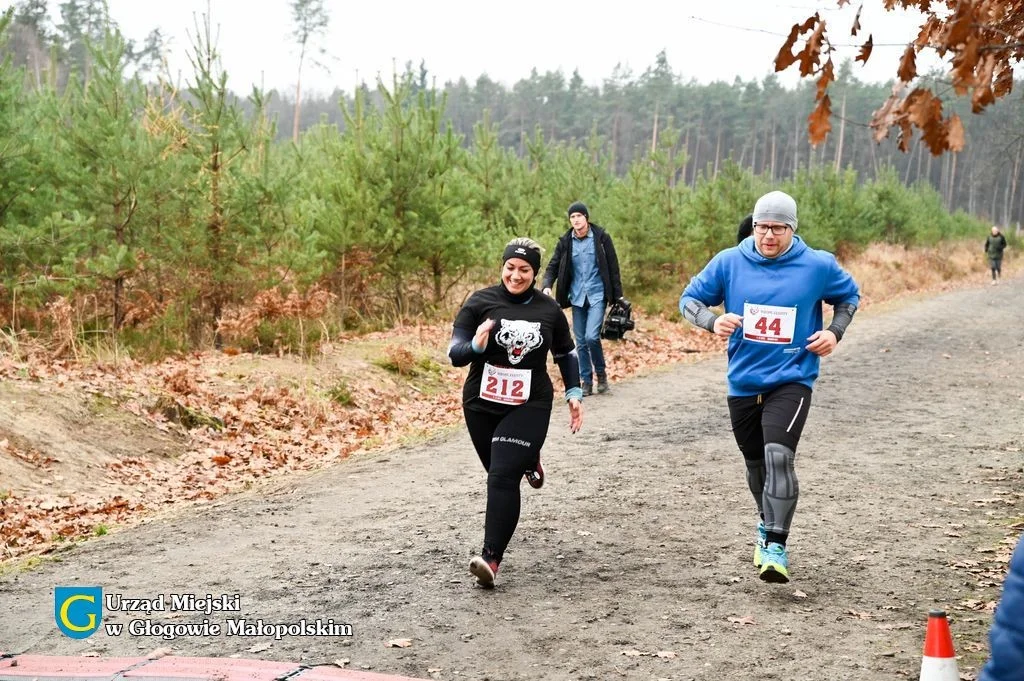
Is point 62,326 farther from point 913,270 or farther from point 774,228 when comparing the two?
point 913,270

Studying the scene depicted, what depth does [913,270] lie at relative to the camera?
3909 cm

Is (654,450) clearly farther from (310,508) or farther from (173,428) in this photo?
(173,428)

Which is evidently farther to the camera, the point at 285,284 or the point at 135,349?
the point at 285,284

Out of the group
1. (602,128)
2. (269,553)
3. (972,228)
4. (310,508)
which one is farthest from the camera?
(602,128)

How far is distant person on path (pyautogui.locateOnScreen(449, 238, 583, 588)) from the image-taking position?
Result: 19.4 ft

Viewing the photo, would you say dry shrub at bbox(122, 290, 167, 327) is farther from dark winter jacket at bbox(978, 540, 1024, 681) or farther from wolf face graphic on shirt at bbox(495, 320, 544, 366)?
dark winter jacket at bbox(978, 540, 1024, 681)

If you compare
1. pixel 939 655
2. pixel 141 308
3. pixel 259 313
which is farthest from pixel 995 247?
pixel 939 655

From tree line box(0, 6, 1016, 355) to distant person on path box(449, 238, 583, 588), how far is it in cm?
697

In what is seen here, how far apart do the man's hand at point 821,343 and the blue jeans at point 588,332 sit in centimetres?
684

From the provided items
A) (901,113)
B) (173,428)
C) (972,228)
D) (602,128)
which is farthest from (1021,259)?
(901,113)

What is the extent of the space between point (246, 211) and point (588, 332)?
464 cm

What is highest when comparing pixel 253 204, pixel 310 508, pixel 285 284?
pixel 253 204

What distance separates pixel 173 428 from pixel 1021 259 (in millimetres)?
57479

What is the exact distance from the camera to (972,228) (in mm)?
63719
